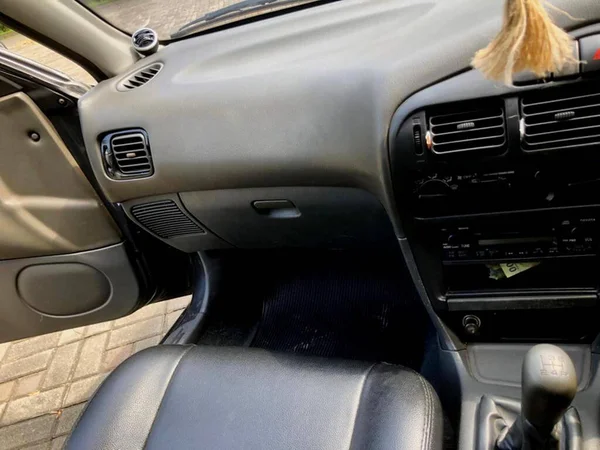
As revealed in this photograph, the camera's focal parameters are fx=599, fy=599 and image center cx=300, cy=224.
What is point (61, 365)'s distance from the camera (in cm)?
240

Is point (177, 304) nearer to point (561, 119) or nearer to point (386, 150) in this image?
point (386, 150)

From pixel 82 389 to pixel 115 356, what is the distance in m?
0.17

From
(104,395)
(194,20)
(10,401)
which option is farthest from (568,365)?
(10,401)

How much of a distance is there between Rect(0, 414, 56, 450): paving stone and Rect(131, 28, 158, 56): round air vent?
1395 millimetres

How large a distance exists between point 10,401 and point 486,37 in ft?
7.18

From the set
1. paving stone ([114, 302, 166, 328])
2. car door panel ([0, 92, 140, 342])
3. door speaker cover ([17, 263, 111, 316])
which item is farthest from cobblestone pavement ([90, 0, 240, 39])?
paving stone ([114, 302, 166, 328])

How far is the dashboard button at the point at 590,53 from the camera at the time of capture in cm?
92

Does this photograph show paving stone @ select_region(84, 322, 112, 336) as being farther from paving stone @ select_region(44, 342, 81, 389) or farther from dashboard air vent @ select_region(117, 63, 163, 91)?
dashboard air vent @ select_region(117, 63, 163, 91)

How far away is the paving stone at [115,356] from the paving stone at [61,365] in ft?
0.48

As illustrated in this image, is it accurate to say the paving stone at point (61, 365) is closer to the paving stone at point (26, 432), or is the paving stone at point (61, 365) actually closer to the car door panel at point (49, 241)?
the paving stone at point (26, 432)

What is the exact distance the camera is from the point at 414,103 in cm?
107

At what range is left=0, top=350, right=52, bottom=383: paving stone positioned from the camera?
95.3 inches

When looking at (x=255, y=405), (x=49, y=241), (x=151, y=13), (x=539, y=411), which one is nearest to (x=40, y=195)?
(x=49, y=241)

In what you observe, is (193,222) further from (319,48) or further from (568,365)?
(568,365)
